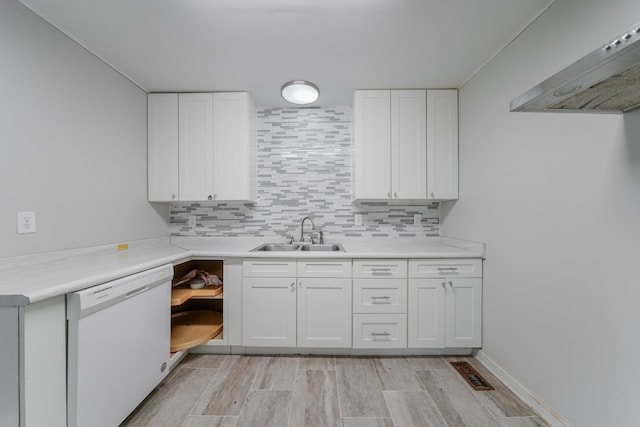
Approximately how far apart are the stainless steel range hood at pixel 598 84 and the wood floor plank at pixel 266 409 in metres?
1.93

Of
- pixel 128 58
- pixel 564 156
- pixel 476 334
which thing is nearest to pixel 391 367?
pixel 476 334

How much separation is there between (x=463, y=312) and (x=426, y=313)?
290 millimetres

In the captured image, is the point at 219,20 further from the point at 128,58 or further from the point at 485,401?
the point at 485,401

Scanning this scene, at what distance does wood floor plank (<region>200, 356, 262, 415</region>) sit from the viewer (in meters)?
1.51

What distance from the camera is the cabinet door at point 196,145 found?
240 cm

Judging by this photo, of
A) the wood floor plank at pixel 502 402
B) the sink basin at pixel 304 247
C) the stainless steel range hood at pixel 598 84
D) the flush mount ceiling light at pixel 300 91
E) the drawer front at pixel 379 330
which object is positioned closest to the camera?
the stainless steel range hood at pixel 598 84

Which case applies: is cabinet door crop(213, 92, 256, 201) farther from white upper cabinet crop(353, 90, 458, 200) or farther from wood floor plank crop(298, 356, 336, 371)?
wood floor plank crop(298, 356, 336, 371)

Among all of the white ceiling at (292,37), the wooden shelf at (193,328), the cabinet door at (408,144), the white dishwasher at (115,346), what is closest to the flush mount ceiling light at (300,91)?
the white ceiling at (292,37)

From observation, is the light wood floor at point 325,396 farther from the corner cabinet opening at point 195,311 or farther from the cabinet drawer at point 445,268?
the cabinet drawer at point 445,268

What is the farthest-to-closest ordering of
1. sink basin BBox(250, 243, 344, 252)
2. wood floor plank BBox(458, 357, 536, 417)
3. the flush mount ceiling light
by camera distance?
sink basin BBox(250, 243, 344, 252) < the flush mount ceiling light < wood floor plank BBox(458, 357, 536, 417)

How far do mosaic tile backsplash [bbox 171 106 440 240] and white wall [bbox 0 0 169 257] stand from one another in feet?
2.42

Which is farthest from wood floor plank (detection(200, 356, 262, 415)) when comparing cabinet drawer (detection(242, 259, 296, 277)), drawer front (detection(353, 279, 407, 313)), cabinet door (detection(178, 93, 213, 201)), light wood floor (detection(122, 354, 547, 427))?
cabinet door (detection(178, 93, 213, 201))

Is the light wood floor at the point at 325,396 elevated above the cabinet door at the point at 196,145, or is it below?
below

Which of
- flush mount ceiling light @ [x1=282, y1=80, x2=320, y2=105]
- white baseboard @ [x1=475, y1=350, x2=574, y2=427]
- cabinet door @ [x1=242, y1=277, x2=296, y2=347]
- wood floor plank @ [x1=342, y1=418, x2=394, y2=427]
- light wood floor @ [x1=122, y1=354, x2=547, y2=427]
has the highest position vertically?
flush mount ceiling light @ [x1=282, y1=80, x2=320, y2=105]
